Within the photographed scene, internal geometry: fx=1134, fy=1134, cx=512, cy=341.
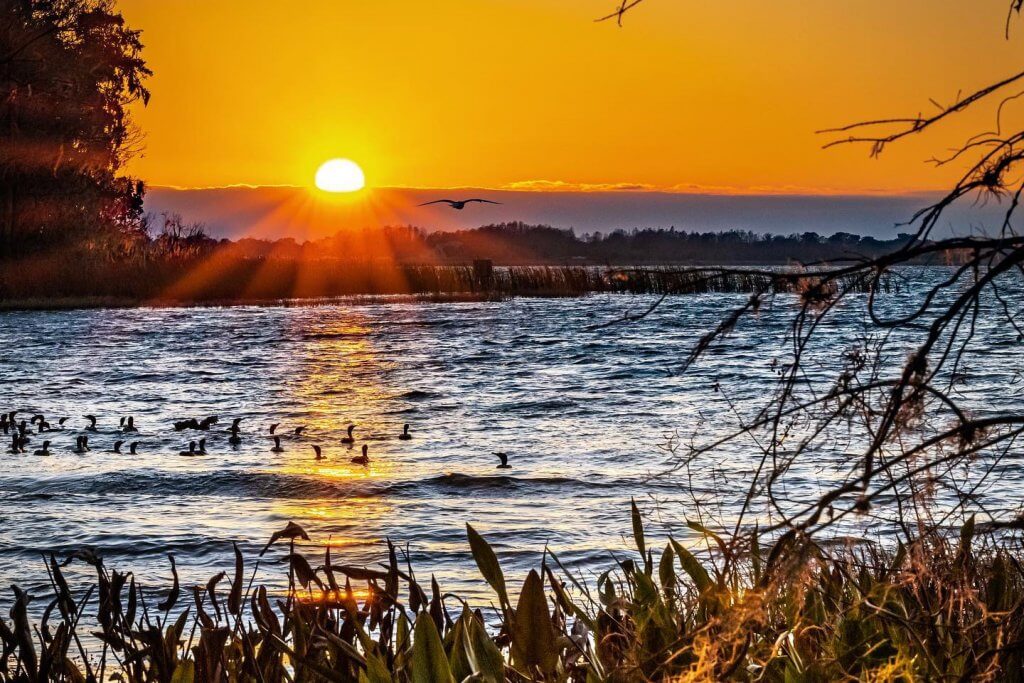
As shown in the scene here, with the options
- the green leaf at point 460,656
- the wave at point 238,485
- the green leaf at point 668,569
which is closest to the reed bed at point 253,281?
the wave at point 238,485

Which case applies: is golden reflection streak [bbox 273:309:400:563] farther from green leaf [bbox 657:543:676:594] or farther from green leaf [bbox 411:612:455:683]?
green leaf [bbox 657:543:676:594]

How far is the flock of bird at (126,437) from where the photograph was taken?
40.9ft

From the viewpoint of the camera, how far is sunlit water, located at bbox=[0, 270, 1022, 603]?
27.1 feet

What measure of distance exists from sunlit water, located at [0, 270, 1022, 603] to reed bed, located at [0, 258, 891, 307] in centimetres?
841

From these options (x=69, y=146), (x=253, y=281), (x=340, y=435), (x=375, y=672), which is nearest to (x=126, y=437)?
(x=340, y=435)

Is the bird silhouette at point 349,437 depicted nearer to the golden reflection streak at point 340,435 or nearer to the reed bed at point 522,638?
the golden reflection streak at point 340,435

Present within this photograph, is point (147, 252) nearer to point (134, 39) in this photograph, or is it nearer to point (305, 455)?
point (134, 39)

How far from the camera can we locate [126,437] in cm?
1433

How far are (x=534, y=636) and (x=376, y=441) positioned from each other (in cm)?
1140

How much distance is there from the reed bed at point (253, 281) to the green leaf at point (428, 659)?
40199 millimetres

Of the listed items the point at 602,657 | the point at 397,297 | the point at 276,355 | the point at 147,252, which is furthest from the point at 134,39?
the point at 602,657

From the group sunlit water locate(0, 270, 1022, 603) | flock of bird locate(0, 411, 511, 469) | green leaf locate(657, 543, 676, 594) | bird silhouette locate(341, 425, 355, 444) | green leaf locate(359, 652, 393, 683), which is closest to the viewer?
green leaf locate(359, 652, 393, 683)

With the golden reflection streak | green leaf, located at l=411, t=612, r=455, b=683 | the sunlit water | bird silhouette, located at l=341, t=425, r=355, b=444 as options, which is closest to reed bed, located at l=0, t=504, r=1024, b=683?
green leaf, located at l=411, t=612, r=455, b=683

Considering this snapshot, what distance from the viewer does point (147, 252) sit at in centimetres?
4922
